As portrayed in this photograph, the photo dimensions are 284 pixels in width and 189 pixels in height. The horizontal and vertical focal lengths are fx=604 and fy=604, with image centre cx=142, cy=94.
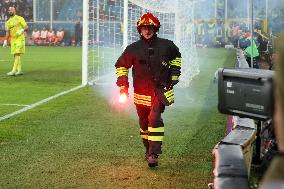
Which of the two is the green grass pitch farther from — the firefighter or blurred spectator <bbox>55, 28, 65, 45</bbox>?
blurred spectator <bbox>55, 28, 65, 45</bbox>

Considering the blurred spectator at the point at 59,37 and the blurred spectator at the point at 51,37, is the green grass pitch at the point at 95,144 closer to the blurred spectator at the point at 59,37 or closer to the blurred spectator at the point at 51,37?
the blurred spectator at the point at 51,37

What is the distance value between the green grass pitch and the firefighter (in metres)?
0.47

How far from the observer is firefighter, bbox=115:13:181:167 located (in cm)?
698

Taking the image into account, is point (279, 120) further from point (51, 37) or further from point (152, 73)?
point (51, 37)

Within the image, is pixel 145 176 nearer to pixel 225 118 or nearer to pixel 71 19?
pixel 225 118

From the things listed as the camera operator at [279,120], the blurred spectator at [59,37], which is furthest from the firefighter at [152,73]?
the blurred spectator at [59,37]

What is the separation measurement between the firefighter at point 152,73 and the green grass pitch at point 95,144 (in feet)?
1.54

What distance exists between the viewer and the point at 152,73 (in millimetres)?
7082

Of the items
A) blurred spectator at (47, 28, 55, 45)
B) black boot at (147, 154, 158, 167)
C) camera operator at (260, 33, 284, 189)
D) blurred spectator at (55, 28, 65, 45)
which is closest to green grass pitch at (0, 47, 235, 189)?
black boot at (147, 154, 158, 167)

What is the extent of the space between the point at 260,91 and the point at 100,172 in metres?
4.18

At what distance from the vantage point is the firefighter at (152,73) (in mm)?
6984

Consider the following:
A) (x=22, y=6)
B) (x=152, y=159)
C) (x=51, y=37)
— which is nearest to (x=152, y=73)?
(x=152, y=159)

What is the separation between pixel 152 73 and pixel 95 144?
162 centimetres

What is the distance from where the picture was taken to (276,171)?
2.00 metres
